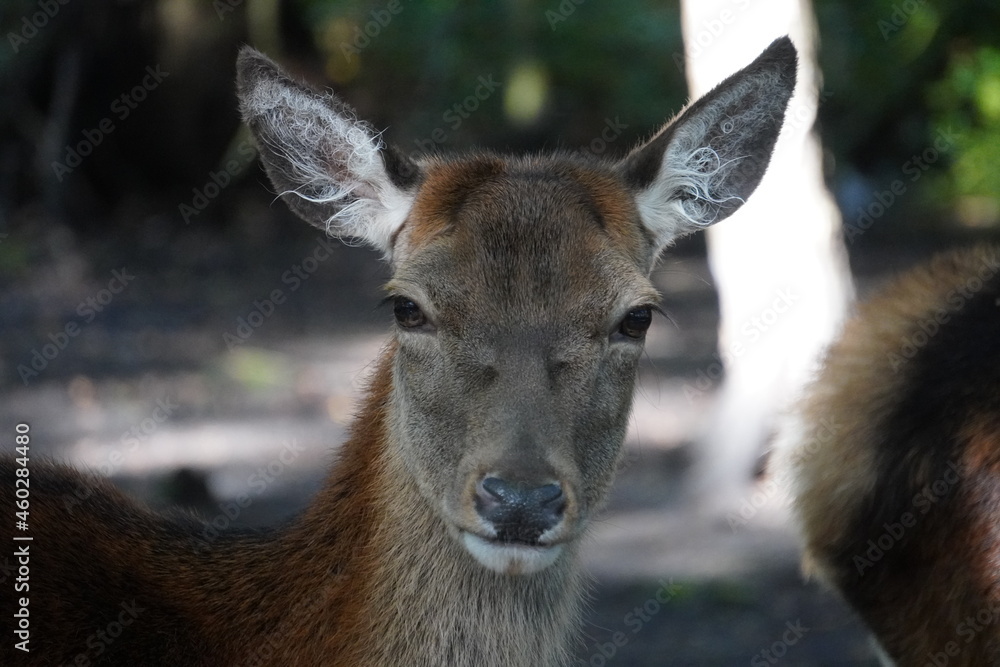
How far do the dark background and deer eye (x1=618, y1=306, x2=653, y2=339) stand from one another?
5423 mm

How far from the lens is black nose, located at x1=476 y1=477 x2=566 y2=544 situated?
10.8 feet


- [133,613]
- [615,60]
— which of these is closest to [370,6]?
[615,60]

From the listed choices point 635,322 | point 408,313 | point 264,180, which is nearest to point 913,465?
point 635,322

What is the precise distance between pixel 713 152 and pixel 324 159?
→ 1.46 meters

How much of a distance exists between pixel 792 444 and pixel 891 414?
72 cm

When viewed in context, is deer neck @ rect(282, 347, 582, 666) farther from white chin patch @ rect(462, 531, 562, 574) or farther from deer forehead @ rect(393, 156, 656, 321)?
deer forehead @ rect(393, 156, 656, 321)

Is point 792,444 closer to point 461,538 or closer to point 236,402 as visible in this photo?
point 461,538

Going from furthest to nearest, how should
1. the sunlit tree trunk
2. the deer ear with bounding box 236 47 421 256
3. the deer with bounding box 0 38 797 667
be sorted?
the sunlit tree trunk < the deer ear with bounding box 236 47 421 256 < the deer with bounding box 0 38 797 667

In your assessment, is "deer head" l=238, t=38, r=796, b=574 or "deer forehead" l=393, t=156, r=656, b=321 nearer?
"deer head" l=238, t=38, r=796, b=574

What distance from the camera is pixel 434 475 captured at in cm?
365

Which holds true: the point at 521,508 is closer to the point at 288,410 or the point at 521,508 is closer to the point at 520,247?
the point at 520,247

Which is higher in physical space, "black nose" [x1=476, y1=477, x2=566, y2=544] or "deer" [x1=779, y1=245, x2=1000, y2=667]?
"black nose" [x1=476, y1=477, x2=566, y2=544]

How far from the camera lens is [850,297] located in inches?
327

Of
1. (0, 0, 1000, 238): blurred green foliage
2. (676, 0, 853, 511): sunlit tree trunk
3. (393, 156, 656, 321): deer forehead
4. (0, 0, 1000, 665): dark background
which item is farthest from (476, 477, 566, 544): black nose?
(0, 0, 1000, 238): blurred green foliage
